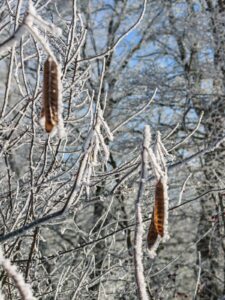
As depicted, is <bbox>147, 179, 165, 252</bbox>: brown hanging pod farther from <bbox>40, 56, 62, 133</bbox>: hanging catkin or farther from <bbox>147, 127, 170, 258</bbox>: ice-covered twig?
<bbox>40, 56, 62, 133</bbox>: hanging catkin

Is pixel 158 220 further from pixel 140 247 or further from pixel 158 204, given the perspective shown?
pixel 140 247

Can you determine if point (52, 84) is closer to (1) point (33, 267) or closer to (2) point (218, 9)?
(1) point (33, 267)

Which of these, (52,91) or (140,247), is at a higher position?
(52,91)

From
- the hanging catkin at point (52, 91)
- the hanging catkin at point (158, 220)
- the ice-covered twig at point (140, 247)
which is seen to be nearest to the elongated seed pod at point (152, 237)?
the hanging catkin at point (158, 220)

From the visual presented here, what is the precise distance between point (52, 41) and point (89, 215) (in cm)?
1031

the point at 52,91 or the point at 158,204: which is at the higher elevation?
the point at 52,91

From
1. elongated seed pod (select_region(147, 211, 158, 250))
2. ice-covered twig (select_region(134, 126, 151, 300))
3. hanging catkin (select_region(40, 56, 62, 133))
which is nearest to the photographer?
ice-covered twig (select_region(134, 126, 151, 300))

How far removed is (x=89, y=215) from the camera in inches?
531

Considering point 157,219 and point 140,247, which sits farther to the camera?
point 157,219

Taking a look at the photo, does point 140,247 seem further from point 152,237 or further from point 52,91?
point 52,91

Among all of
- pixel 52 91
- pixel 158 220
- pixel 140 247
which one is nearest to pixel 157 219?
pixel 158 220

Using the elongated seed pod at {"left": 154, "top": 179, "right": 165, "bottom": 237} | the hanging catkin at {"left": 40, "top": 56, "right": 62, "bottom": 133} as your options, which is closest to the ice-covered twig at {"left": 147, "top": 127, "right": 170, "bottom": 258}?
the elongated seed pod at {"left": 154, "top": 179, "right": 165, "bottom": 237}

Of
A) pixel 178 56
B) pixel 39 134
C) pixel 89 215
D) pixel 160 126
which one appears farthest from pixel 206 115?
pixel 39 134

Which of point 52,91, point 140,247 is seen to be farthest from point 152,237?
point 52,91
